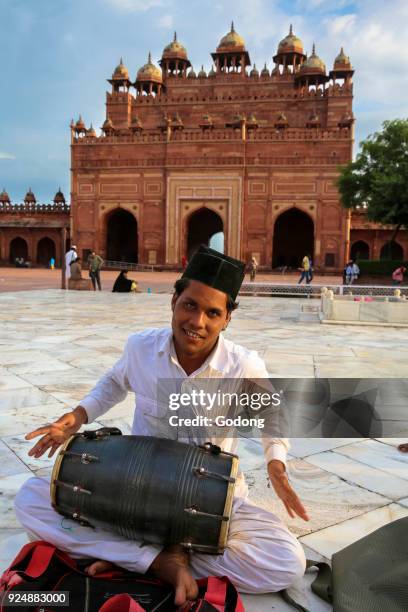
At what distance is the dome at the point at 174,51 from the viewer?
3694cm

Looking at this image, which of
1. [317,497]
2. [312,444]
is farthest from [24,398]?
[317,497]

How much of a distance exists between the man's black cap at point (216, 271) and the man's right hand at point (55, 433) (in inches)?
24.5

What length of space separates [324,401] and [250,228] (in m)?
24.7

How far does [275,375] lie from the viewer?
4.60m

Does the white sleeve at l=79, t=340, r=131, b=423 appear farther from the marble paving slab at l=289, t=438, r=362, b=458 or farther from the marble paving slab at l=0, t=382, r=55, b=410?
the marble paving slab at l=0, t=382, r=55, b=410

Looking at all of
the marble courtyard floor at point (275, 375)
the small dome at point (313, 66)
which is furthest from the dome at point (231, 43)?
the marble courtyard floor at point (275, 375)

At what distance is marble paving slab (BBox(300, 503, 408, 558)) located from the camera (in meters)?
1.94

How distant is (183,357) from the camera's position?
1.79 m

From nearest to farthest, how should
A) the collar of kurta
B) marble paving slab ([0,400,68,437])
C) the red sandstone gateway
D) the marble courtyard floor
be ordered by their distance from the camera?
the collar of kurta, the marble courtyard floor, marble paving slab ([0,400,68,437]), the red sandstone gateway

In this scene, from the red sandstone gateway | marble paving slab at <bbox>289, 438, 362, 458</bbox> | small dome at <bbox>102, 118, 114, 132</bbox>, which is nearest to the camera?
marble paving slab at <bbox>289, 438, 362, 458</bbox>

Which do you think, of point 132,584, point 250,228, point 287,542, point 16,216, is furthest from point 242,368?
point 16,216

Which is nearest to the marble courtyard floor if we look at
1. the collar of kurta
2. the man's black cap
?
the collar of kurta

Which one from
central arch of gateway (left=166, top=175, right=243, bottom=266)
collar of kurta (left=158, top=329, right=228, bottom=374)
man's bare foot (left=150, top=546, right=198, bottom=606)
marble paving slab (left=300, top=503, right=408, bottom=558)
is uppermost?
central arch of gateway (left=166, top=175, right=243, bottom=266)

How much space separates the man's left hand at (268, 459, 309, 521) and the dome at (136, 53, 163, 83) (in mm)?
38058
